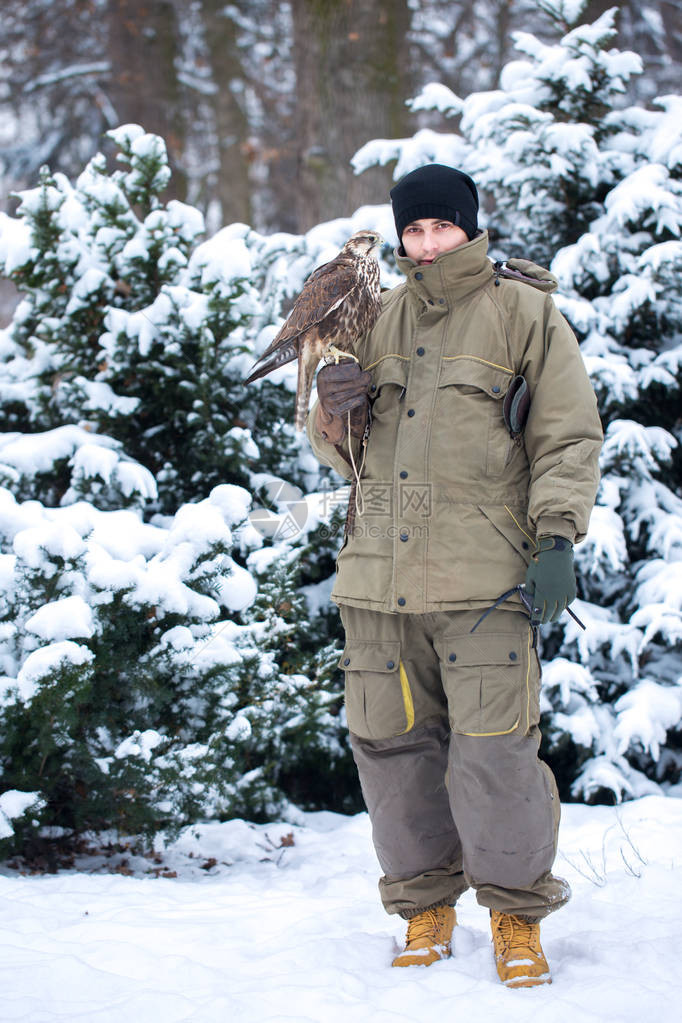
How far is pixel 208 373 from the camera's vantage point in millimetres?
4062

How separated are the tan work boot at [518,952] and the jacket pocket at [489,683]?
1.67 feet

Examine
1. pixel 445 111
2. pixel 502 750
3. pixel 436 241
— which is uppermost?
pixel 445 111

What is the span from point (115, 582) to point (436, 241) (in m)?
1.61

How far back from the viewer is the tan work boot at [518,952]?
83.8 inches

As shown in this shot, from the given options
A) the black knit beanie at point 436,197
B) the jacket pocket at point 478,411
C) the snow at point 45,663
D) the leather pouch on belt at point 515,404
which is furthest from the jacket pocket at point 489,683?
the snow at point 45,663

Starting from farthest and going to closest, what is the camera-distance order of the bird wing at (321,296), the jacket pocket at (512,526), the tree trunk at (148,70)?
the tree trunk at (148,70) < the bird wing at (321,296) < the jacket pocket at (512,526)

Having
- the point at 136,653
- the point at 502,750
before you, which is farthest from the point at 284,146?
the point at 502,750

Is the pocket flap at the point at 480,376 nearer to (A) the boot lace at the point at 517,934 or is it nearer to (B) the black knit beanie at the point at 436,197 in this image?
(B) the black knit beanie at the point at 436,197

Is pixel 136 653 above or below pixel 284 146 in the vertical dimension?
below

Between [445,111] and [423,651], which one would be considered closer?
[423,651]

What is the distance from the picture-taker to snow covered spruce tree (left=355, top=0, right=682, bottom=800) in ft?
12.5

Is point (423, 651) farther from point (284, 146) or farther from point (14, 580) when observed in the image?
point (284, 146)

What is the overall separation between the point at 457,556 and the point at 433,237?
916mm

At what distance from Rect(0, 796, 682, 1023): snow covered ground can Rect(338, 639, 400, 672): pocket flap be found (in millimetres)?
791
